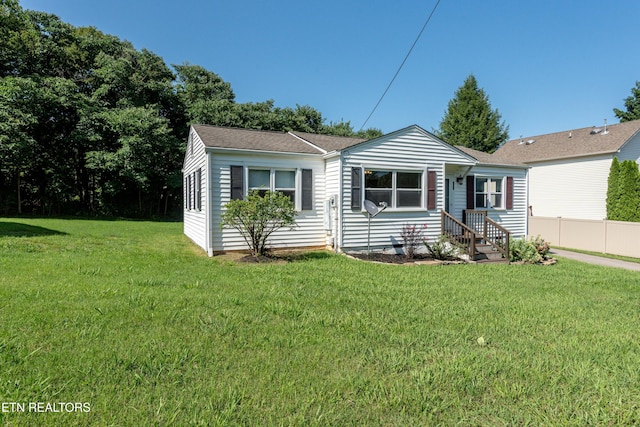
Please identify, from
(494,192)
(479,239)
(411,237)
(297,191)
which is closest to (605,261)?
(494,192)

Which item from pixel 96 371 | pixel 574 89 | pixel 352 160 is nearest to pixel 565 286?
pixel 352 160

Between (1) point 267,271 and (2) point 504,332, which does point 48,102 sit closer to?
(1) point 267,271

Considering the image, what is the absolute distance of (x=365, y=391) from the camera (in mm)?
2551

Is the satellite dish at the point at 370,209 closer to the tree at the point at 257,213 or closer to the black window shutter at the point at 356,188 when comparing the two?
the black window shutter at the point at 356,188

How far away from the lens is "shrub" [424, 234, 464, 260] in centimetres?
917

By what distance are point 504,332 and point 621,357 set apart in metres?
0.99

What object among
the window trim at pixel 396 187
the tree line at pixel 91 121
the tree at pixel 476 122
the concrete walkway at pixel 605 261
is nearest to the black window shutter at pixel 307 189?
the window trim at pixel 396 187

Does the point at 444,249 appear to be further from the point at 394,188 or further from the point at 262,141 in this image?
the point at 262,141

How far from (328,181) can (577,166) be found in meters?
15.1

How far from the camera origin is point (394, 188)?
32.5 feet

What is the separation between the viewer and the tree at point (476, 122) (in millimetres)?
32438

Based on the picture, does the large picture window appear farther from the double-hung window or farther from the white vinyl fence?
the white vinyl fence

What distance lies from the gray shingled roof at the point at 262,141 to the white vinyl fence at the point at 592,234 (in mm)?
9796

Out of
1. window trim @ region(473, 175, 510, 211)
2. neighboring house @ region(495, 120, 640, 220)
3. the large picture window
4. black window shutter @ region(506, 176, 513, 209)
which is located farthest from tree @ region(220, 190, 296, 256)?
neighboring house @ region(495, 120, 640, 220)
